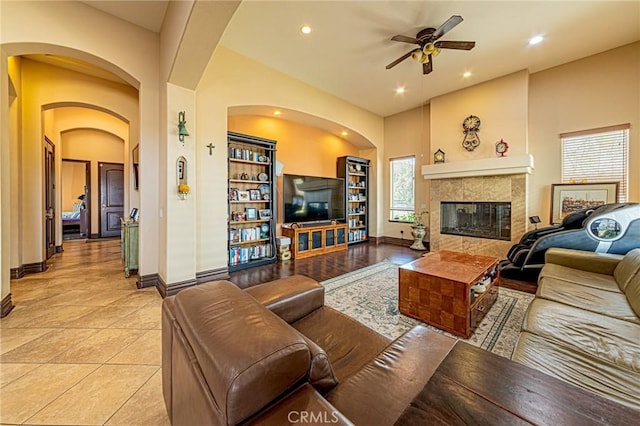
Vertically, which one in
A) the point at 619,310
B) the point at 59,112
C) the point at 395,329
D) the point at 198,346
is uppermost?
the point at 59,112

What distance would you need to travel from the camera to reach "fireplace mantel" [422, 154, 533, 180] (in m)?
4.36

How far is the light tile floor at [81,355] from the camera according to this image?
1390 mm

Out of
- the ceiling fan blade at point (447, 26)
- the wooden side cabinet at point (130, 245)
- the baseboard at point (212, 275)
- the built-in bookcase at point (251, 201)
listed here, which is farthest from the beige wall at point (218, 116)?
→ the ceiling fan blade at point (447, 26)

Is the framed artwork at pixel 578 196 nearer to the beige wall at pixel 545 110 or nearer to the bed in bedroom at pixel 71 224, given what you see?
the beige wall at pixel 545 110

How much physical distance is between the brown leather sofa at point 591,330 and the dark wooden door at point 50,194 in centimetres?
665

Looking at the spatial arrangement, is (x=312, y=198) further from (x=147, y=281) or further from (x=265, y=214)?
(x=147, y=281)

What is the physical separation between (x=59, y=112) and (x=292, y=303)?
7.50m

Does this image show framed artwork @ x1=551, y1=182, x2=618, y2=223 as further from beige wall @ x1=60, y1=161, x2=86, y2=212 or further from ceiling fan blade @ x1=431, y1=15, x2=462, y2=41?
beige wall @ x1=60, y1=161, x2=86, y2=212

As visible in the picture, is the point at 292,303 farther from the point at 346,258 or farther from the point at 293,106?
the point at 293,106

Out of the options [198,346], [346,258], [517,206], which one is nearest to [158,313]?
[198,346]

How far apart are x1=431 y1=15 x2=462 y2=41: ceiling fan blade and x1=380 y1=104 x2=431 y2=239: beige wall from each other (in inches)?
120

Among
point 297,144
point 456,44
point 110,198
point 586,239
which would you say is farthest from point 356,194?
point 110,198

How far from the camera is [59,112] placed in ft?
17.9

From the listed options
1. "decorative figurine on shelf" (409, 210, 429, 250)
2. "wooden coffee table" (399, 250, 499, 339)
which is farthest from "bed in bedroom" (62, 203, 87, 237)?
"decorative figurine on shelf" (409, 210, 429, 250)
